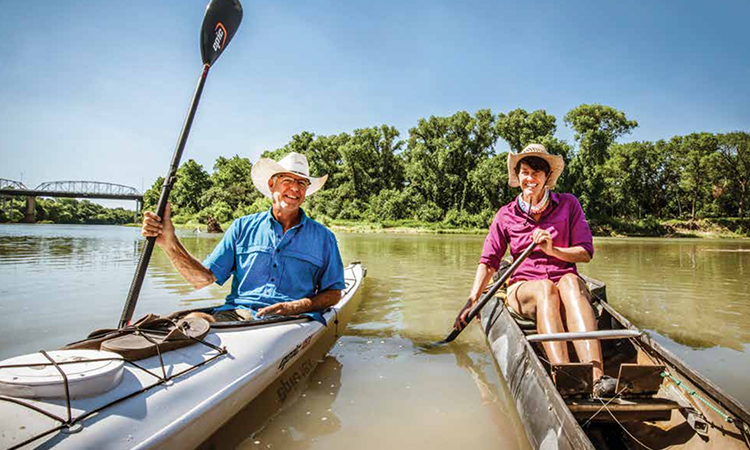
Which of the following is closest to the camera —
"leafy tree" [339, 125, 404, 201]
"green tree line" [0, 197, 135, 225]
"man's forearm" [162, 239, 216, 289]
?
"man's forearm" [162, 239, 216, 289]

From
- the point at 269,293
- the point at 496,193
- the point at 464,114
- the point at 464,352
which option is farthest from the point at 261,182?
→ the point at 464,114

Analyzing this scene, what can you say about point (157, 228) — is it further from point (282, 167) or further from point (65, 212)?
point (65, 212)

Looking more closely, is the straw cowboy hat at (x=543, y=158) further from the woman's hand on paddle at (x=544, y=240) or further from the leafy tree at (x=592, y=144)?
the leafy tree at (x=592, y=144)

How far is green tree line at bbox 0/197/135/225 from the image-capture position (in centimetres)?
6638

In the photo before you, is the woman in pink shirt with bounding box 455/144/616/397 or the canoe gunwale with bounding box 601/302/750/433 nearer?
the canoe gunwale with bounding box 601/302/750/433

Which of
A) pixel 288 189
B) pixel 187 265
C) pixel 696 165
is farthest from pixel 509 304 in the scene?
pixel 696 165

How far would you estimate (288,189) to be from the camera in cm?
374

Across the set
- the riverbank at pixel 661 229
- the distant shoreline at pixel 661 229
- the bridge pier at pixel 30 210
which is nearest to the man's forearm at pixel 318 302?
the distant shoreline at pixel 661 229

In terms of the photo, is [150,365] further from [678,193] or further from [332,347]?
[678,193]

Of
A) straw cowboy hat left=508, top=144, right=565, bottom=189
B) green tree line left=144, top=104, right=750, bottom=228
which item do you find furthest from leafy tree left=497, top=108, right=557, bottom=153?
straw cowboy hat left=508, top=144, right=565, bottom=189

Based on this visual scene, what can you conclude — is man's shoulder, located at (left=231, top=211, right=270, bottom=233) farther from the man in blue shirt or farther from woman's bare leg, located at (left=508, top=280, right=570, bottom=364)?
woman's bare leg, located at (left=508, top=280, right=570, bottom=364)

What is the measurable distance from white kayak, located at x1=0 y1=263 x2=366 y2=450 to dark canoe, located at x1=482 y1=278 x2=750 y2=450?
185 centimetres

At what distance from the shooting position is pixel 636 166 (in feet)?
145

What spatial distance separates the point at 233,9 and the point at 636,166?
50.1m
